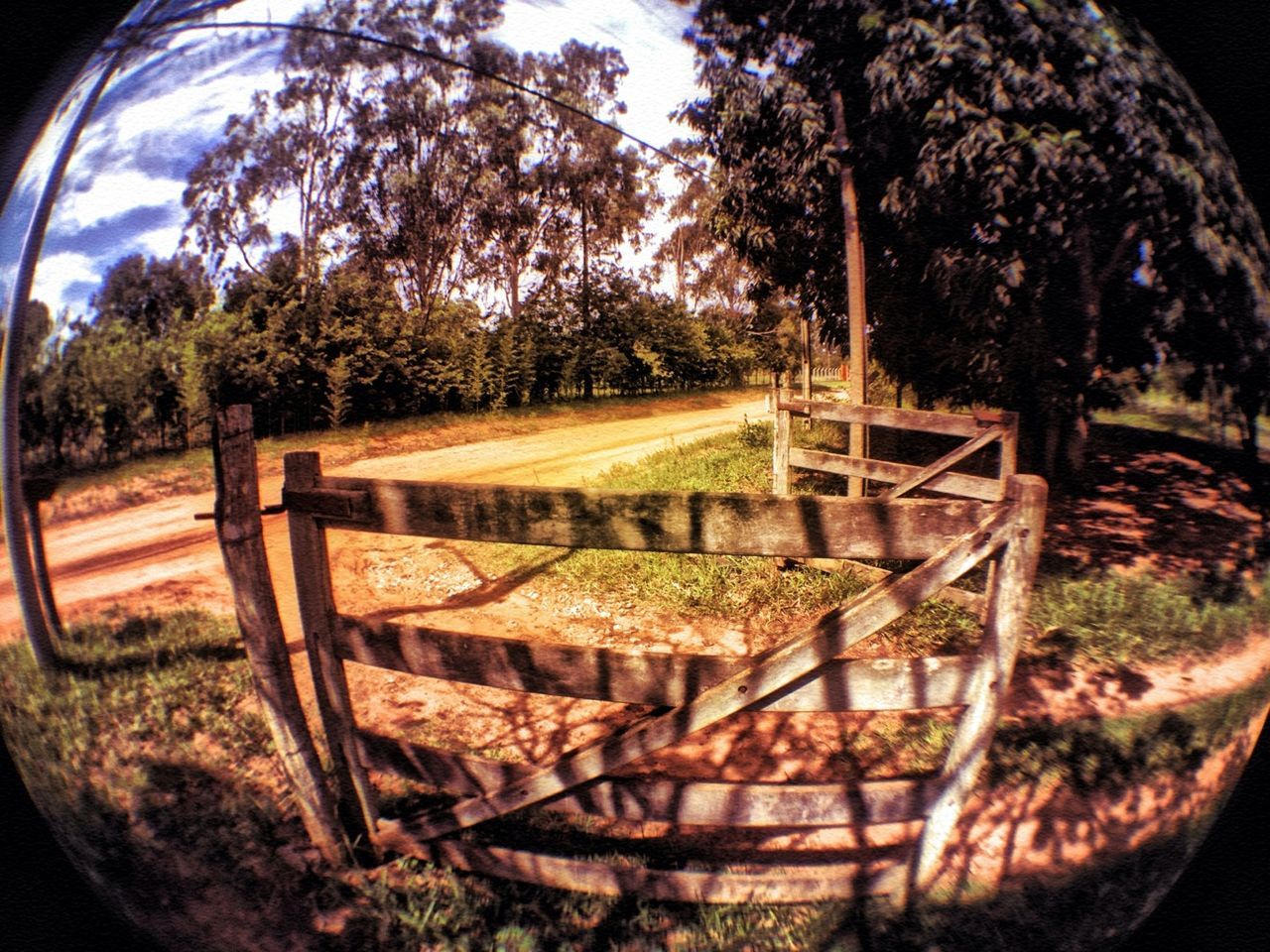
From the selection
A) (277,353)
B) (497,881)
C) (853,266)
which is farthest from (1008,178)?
(497,881)

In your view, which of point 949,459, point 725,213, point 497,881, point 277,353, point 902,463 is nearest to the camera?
point 277,353

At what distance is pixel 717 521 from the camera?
46.7 inches

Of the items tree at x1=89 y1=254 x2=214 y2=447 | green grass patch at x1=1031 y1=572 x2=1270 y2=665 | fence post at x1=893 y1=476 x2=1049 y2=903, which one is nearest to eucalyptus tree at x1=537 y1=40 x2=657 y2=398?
tree at x1=89 y1=254 x2=214 y2=447

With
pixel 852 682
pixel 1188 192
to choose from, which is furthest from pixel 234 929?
pixel 1188 192

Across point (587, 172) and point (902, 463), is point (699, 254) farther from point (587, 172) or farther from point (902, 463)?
point (902, 463)

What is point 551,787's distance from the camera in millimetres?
1531

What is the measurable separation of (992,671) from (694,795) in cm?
96

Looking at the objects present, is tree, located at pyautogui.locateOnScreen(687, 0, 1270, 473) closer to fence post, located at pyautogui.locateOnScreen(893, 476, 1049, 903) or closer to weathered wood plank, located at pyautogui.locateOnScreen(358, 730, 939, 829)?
fence post, located at pyautogui.locateOnScreen(893, 476, 1049, 903)

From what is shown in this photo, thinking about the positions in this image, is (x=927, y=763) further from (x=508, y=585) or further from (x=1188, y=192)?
(x=1188, y=192)

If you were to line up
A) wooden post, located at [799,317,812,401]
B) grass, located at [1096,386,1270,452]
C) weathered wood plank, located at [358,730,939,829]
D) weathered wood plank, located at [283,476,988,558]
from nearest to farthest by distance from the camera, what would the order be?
1. grass, located at [1096,386,1270,452]
2. weathered wood plank, located at [283,476,988,558]
3. wooden post, located at [799,317,812,401]
4. weathered wood plank, located at [358,730,939,829]

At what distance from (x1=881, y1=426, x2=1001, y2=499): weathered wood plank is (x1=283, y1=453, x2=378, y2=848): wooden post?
165 centimetres

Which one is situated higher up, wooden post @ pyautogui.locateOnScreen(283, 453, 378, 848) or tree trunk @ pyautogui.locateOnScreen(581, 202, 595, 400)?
tree trunk @ pyautogui.locateOnScreen(581, 202, 595, 400)

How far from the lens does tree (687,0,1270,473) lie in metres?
0.96

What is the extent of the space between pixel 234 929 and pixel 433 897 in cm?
58
